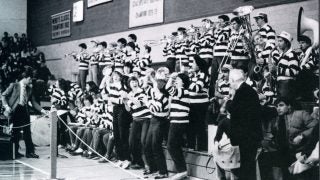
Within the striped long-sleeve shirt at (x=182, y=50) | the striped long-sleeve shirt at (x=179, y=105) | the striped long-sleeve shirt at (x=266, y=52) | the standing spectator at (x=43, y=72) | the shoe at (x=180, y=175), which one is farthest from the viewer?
the standing spectator at (x=43, y=72)

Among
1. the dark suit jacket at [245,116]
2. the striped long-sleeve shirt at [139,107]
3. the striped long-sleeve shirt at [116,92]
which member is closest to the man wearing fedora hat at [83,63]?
the striped long-sleeve shirt at [116,92]

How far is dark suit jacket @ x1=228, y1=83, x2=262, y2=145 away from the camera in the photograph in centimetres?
646

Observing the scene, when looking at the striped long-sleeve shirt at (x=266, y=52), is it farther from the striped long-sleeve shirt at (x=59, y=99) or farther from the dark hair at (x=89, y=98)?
the striped long-sleeve shirt at (x=59, y=99)

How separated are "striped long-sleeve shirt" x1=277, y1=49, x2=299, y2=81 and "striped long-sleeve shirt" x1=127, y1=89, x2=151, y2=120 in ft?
10.2

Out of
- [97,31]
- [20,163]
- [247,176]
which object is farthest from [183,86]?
[97,31]

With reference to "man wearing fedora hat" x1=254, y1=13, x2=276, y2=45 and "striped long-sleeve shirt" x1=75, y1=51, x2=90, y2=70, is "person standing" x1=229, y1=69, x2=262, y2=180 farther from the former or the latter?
"striped long-sleeve shirt" x1=75, y1=51, x2=90, y2=70

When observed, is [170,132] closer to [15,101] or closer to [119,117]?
[119,117]

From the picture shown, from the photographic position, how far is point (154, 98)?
953cm

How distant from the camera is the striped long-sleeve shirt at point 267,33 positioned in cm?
962

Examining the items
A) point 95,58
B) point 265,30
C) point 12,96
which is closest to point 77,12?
point 95,58

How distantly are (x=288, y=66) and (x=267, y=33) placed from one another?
1660 millimetres

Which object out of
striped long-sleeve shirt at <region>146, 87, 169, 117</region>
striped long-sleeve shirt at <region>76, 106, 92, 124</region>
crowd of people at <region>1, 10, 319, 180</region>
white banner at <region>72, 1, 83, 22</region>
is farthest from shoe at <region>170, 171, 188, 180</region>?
white banner at <region>72, 1, 83, 22</region>

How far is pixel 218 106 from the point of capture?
31.4ft

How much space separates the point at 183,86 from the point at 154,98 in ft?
2.23
